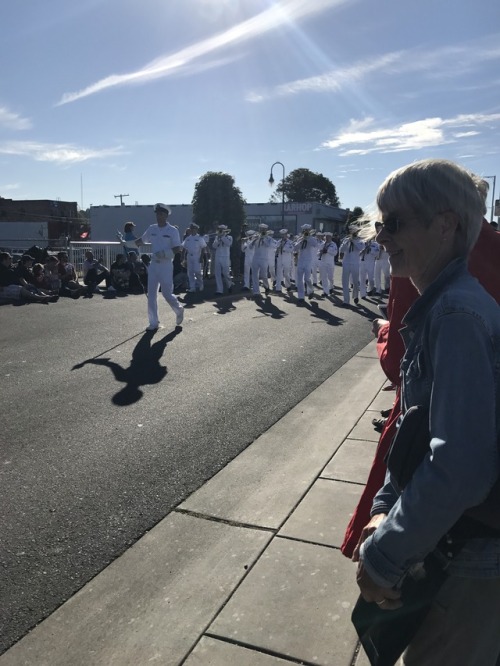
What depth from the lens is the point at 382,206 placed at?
164 cm

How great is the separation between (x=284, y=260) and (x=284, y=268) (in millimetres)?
411

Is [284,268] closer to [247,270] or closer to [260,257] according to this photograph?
[247,270]

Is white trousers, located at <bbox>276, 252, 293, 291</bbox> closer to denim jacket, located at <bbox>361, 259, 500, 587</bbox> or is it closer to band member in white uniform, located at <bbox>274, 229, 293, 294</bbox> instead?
band member in white uniform, located at <bbox>274, 229, 293, 294</bbox>

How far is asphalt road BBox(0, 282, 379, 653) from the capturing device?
3.40 metres

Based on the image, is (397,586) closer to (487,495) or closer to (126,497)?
(487,495)

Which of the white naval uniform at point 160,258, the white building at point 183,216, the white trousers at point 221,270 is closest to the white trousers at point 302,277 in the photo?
the white trousers at point 221,270

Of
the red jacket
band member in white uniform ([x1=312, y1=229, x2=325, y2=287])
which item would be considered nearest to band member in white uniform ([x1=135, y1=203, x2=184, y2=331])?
band member in white uniform ([x1=312, y1=229, x2=325, y2=287])

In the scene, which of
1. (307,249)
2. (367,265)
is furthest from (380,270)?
(307,249)

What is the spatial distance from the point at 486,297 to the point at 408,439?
396mm

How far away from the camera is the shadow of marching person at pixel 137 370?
6547 mm

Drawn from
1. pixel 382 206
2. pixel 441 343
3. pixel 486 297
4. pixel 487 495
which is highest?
pixel 382 206

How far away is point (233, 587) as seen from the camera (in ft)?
9.88

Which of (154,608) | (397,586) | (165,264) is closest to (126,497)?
(154,608)

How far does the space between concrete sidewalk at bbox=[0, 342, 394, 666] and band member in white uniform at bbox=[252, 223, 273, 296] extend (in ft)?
45.7
